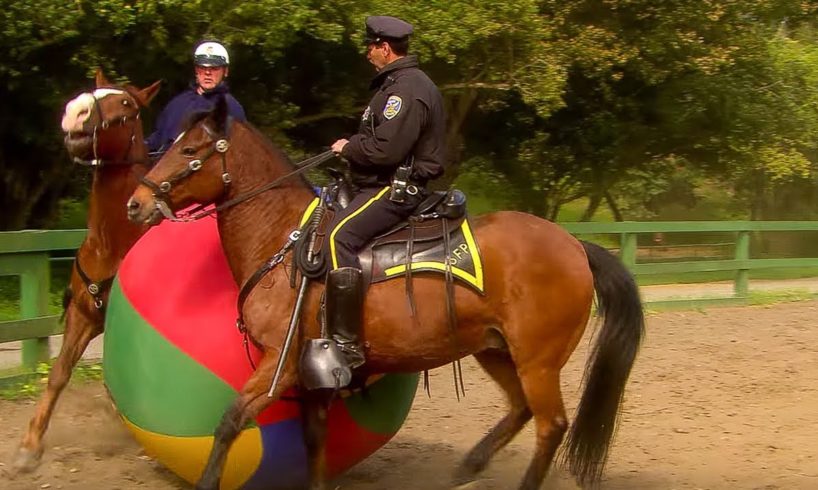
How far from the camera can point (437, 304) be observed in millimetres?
5395

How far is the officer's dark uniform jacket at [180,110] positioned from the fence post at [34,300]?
226 cm

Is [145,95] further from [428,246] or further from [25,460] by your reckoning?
[25,460]

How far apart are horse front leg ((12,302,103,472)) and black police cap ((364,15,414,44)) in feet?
8.38

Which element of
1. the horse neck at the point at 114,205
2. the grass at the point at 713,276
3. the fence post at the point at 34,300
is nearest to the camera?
the horse neck at the point at 114,205

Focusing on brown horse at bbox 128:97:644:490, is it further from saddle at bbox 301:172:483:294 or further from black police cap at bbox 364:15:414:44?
black police cap at bbox 364:15:414:44

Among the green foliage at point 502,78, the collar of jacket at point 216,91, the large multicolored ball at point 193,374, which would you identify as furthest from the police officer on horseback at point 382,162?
the green foliage at point 502,78

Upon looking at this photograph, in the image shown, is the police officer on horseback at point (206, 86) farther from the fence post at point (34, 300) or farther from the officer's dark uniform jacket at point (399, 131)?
the fence post at point (34, 300)

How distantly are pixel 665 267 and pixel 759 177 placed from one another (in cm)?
1631

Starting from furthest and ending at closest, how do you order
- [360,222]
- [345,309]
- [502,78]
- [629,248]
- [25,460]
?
[502,78]
[629,248]
[25,460]
[360,222]
[345,309]

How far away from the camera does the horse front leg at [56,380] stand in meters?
5.95

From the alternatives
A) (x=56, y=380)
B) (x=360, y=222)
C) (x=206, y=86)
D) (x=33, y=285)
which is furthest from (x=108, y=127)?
(x=33, y=285)

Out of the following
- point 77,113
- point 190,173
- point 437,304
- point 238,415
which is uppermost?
point 77,113

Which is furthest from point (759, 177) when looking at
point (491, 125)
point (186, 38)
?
point (186, 38)

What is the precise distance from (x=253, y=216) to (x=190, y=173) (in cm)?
43
